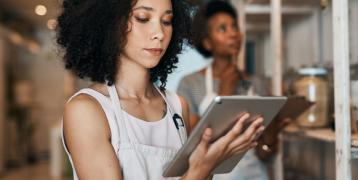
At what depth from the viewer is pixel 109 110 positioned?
89 centimetres

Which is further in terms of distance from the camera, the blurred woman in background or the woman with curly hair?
the blurred woman in background

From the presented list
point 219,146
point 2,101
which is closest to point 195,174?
point 219,146

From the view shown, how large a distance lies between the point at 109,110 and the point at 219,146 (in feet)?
0.73

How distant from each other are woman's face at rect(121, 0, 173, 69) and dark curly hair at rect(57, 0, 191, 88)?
0.02 m

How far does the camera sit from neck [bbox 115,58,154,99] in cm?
98

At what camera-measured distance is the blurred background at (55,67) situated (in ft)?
5.86

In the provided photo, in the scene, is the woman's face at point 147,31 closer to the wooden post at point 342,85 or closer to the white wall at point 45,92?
the wooden post at point 342,85

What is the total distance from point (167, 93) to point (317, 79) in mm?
604

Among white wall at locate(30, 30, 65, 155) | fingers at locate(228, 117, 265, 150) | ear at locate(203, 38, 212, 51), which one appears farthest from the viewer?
white wall at locate(30, 30, 65, 155)

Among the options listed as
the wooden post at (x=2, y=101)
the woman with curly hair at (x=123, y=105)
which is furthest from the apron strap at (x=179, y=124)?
the wooden post at (x=2, y=101)

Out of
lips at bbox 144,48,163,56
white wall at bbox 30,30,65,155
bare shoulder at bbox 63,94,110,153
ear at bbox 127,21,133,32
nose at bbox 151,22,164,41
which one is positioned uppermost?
ear at bbox 127,21,133,32

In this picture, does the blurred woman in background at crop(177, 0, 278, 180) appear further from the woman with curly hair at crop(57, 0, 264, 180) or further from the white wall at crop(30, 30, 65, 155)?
the white wall at crop(30, 30, 65, 155)

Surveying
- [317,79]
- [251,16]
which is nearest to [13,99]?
[251,16]

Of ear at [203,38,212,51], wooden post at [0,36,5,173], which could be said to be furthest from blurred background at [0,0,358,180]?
ear at [203,38,212,51]
